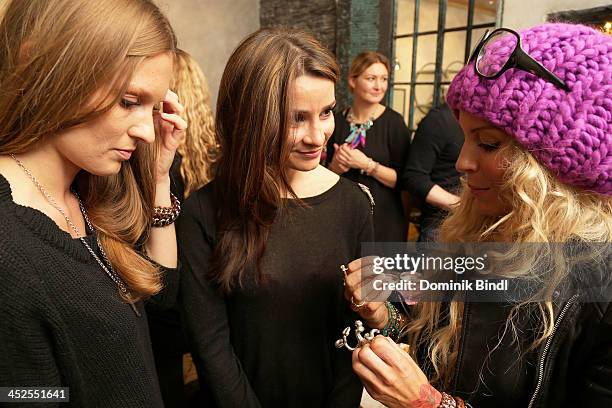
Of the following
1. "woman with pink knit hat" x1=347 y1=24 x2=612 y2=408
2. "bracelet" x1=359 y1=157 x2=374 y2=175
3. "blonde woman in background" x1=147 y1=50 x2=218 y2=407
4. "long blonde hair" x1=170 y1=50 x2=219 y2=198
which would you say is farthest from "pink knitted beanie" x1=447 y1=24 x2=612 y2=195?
"bracelet" x1=359 y1=157 x2=374 y2=175

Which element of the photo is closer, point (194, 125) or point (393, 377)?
point (393, 377)

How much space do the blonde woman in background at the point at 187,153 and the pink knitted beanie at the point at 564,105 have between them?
1.16m

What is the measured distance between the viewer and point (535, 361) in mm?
816

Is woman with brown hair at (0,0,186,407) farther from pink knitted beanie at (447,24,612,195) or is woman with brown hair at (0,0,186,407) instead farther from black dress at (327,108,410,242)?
black dress at (327,108,410,242)

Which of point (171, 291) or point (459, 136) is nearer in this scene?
point (171, 291)

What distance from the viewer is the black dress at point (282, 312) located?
3.61ft

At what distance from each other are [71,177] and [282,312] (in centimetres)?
59

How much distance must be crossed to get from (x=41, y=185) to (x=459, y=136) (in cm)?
186

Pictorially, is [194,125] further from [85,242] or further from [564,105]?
[564,105]

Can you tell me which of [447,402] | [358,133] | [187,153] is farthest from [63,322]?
[358,133]

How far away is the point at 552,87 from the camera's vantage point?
0.75 meters

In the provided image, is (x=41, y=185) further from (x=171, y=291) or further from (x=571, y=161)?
(x=571, y=161)

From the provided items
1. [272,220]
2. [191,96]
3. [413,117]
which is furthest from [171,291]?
[413,117]

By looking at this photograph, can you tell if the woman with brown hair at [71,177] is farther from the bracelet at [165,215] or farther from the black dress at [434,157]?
the black dress at [434,157]
